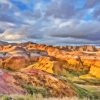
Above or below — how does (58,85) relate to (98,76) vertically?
above

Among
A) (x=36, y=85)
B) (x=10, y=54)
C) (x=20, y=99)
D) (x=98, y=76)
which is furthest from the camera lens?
(x=10, y=54)

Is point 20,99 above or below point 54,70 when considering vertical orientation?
above

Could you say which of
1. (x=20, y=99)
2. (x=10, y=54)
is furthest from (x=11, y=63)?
(x=20, y=99)

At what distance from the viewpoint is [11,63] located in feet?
380

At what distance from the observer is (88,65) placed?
125688mm

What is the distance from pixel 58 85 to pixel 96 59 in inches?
3846

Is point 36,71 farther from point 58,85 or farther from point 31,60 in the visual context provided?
point 31,60

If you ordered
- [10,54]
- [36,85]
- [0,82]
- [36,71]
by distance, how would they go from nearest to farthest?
[0,82] < [36,85] < [36,71] < [10,54]

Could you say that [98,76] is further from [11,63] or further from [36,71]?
Answer: [36,71]

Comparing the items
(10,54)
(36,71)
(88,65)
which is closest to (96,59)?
(88,65)

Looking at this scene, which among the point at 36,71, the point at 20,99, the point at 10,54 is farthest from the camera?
the point at 10,54

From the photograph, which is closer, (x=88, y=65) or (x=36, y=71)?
(x=36, y=71)

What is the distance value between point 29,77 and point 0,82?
4.69 metres

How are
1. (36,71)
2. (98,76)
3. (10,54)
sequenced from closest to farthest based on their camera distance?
(36,71) < (98,76) < (10,54)
